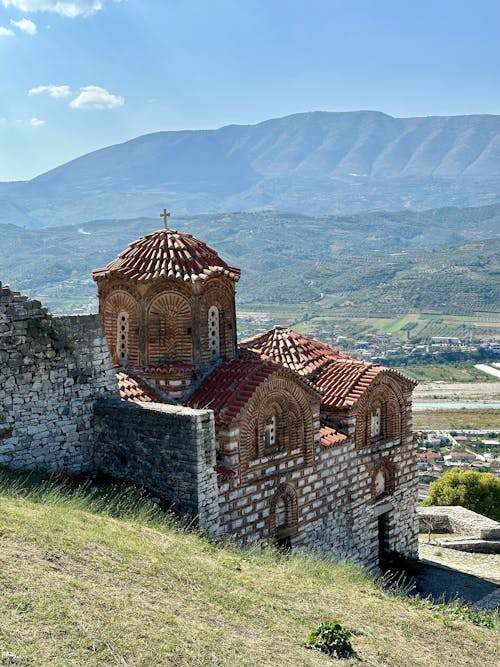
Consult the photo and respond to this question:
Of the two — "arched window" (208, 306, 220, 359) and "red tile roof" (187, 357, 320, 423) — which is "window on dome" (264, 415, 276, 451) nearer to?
"red tile roof" (187, 357, 320, 423)

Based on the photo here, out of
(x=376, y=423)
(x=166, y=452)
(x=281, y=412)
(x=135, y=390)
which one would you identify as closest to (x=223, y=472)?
(x=166, y=452)

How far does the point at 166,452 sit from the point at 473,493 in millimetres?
17760

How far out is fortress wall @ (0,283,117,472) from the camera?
12.2 metres

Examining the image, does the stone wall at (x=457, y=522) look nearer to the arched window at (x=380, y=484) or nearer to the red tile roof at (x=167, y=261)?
the arched window at (x=380, y=484)

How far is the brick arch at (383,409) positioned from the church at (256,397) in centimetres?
3

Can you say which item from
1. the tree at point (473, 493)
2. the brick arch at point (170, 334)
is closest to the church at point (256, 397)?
the brick arch at point (170, 334)

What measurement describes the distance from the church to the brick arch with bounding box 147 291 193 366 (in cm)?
2

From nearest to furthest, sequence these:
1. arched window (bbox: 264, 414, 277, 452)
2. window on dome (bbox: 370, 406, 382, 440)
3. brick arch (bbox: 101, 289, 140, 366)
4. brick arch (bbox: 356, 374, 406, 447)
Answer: arched window (bbox: 264, 414, 277, 452) → brick arch (bbox: 101, 289, 140, 366) → brick arch (bbox: 356, 374, 406, 447) → window on dome (bbox: 370, 406, 382, 440)

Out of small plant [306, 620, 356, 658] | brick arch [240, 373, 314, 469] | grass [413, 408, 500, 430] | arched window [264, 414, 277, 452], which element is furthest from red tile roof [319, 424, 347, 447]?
grass [413, 408, 500, 430]

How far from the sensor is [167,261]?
50.3 feet

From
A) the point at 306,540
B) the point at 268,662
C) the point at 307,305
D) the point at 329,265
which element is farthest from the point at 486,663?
the point at 329,265

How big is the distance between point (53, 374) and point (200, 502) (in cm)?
353

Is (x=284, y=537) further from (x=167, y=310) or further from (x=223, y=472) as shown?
(x=167, y=310)

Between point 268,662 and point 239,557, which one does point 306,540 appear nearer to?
point 239,557
